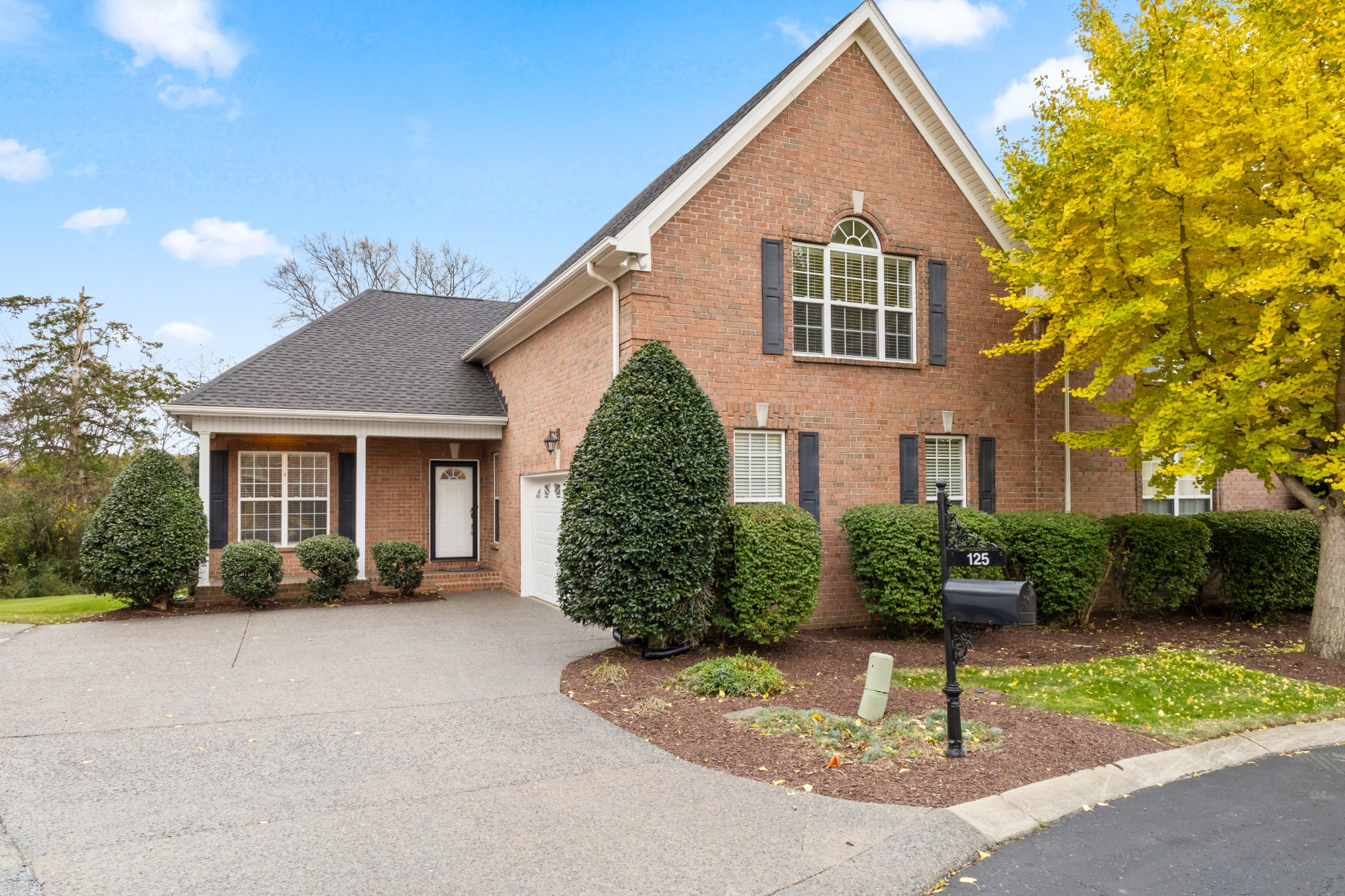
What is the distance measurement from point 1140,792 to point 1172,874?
1262 mm

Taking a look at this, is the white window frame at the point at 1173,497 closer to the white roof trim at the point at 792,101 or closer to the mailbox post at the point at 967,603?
the white roof trim at the point at 792,101

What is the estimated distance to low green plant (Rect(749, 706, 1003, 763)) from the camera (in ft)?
17.9

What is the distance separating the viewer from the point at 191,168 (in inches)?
837

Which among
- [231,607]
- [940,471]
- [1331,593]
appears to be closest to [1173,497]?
[1331,593]

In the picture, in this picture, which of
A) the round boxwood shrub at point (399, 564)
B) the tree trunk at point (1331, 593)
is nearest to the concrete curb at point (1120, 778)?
the tree trunk at point (1331, 593)

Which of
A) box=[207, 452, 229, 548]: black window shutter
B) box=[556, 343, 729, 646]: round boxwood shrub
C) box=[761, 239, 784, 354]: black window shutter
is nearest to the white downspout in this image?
box=[556, 343, 729, 646]: round boxwood shrub

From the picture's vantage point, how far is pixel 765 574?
28.1ft

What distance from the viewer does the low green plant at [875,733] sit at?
5.45 m

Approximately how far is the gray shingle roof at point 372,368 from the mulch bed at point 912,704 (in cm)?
759

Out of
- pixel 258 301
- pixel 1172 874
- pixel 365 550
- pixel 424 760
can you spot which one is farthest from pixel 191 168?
pixel 1172 874

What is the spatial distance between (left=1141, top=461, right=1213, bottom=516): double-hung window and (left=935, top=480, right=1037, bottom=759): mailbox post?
918 centimetres

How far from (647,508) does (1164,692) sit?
516 centimetres

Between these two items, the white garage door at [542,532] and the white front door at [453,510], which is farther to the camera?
the white front door at [453,510]

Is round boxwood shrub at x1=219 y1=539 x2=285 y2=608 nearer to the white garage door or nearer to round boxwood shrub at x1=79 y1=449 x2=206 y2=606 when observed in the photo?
round boxwood shrub at x1=79 y1=449 x2=206 y2=606
